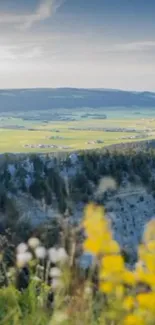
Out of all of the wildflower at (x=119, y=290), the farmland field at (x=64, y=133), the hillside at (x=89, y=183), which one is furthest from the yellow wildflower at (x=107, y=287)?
the farmland field at (x=64, y=133)

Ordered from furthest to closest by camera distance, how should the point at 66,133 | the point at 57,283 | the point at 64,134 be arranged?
the point at 66,133
the point at 64,134
the point at 57,283

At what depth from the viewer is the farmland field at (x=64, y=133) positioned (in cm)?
12481

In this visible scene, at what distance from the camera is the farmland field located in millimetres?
124812

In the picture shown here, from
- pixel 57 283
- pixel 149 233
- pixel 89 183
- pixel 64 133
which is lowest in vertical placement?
pixel 64 133

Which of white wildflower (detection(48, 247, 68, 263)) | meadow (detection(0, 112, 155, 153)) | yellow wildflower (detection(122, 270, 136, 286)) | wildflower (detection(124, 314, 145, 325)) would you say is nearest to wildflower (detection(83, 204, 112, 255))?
yellow wildflower (detection(122, 270, 136, 286))

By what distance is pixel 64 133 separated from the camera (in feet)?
515

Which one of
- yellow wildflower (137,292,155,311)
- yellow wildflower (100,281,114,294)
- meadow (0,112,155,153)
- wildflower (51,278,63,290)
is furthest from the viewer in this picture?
meadow (0,112,155,153)

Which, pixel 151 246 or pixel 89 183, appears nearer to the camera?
pixel 151 246

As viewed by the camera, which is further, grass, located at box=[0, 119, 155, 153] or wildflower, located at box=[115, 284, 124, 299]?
grass, located at box=[0, 119, 155, 153]

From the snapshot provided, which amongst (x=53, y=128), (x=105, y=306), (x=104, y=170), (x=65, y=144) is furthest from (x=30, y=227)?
(x=53, y=128)

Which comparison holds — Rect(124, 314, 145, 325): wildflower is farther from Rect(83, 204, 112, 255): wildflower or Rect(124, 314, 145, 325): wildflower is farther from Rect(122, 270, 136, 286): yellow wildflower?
Rect(83, 204, 112, 255): wildflower

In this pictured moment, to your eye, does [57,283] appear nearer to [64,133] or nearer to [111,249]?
[111,249]

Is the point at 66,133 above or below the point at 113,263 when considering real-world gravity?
below

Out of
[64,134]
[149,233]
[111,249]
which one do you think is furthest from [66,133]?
[111,249]
